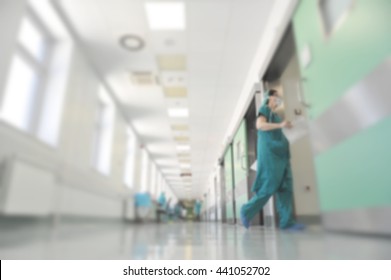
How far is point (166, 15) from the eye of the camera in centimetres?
424

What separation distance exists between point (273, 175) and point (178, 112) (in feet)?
18.7

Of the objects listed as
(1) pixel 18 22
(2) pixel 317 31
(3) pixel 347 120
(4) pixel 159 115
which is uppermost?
(4) pixel 159 115

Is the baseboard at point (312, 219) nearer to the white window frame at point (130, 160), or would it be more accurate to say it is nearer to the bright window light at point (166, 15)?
the bright window light at point (166, 15)

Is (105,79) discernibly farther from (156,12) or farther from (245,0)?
(245,0)

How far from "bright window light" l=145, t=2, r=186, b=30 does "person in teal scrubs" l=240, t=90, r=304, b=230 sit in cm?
234

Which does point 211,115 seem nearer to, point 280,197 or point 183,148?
point 183,148

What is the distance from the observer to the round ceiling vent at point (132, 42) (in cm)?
479

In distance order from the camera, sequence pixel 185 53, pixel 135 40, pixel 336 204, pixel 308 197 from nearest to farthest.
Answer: pixel 336 204 < pixel 308 197 < pixel 135 40 < pixel 185 53

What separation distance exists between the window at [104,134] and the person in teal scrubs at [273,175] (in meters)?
5.17

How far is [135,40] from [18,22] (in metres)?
1.90

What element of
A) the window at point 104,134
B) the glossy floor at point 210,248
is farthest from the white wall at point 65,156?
the glossy floor at point 210,248

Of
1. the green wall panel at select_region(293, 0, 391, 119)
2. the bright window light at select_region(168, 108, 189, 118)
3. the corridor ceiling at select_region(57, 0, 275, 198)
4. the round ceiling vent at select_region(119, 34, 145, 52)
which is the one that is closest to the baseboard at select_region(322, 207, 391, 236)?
the green wall panel at select_region(293, 0, 391, 119)
